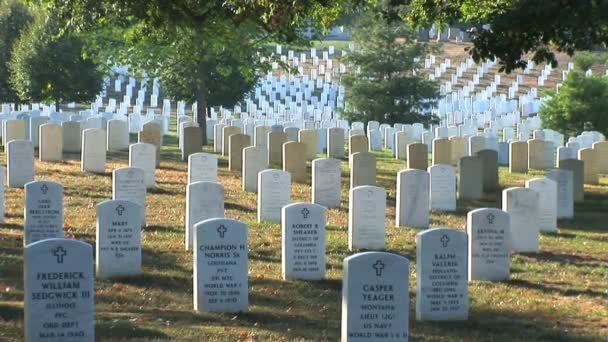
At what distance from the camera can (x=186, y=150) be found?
96.1 feet

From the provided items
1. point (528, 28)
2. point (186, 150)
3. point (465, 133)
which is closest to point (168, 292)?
point (528, 28)

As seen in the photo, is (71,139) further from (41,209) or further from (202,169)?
(41,209)

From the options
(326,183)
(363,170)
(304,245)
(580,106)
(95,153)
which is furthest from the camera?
(580,106)

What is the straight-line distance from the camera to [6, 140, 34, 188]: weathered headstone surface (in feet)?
73.7

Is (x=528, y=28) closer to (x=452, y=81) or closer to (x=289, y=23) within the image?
(x=289, y=23)

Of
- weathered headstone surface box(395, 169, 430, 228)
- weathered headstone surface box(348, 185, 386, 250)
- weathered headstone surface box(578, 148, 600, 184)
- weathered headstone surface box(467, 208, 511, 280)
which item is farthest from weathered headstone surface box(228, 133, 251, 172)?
weathered headstone surface box(467, 208, 511, 280)

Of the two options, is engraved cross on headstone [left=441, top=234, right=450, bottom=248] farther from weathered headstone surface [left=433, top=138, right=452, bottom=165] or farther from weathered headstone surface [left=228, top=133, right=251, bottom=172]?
weathered headstone surface [left=228, top=133, right=251, bottom=172]

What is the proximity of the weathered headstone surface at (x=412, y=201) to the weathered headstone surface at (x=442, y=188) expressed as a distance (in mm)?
1930

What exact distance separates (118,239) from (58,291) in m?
3.83

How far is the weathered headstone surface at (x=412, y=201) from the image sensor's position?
19062 millimetres

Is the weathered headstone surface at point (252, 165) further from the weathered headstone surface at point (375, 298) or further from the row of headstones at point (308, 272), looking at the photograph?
the weathered headstone surface at point (375, 298)

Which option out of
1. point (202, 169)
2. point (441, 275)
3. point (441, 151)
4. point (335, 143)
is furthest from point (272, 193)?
point (335, 143)

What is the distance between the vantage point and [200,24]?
21625 mm

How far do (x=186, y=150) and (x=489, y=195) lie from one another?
8.31 m
